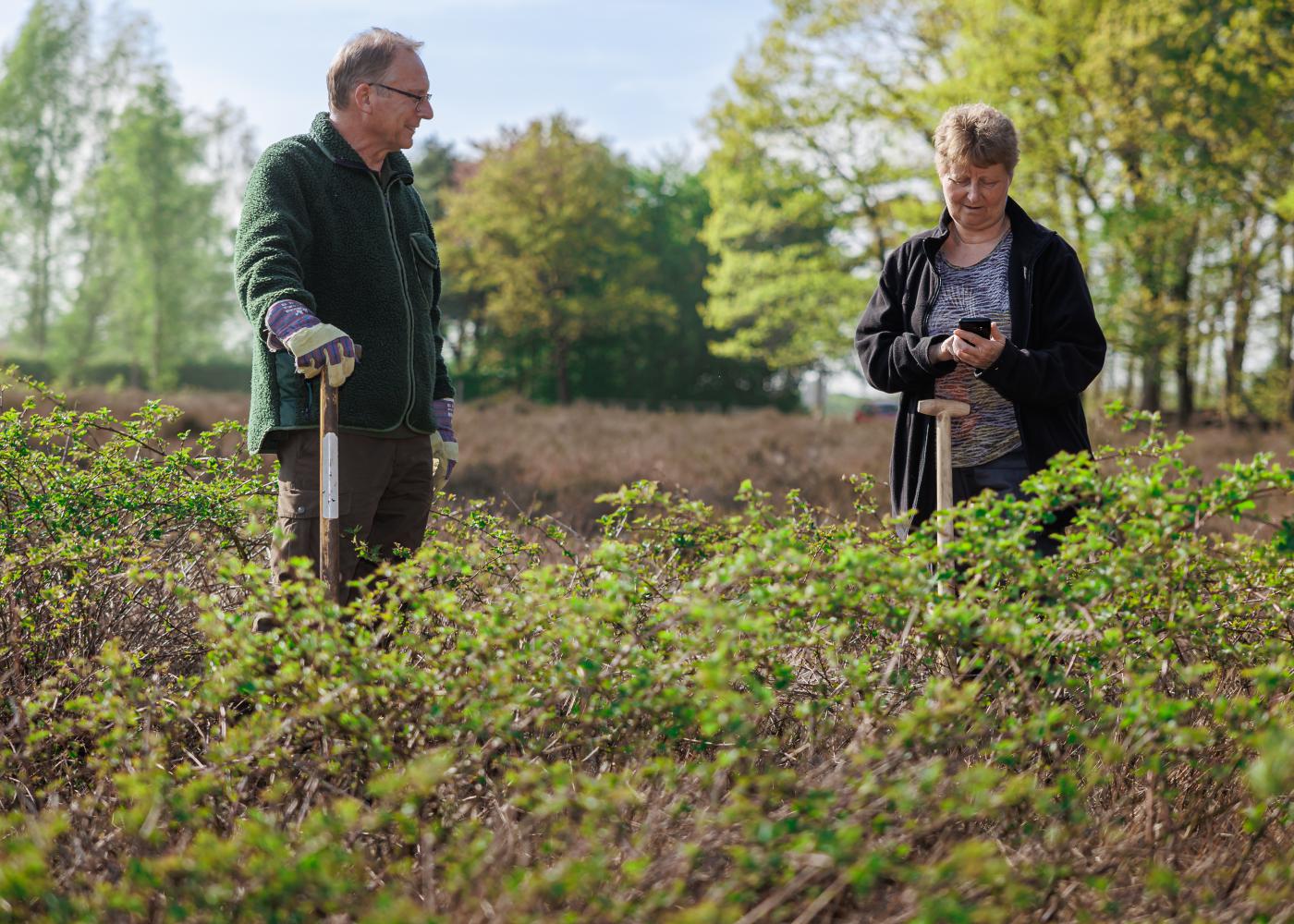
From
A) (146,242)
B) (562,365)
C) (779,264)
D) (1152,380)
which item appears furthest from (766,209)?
(146,242)

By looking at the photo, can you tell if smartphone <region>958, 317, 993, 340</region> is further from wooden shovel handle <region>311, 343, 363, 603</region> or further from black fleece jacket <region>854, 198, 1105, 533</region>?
wooden shovel handle <region>311, 343, 363, 603</region>

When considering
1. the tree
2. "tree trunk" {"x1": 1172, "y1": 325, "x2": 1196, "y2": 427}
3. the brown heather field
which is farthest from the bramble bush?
the tree

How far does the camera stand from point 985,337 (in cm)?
293

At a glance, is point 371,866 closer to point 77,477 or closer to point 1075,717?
point 1075,717

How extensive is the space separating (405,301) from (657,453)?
889 cm

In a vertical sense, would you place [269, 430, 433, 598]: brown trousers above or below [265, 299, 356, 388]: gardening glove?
below

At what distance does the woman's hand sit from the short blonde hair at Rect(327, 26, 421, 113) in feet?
5.33

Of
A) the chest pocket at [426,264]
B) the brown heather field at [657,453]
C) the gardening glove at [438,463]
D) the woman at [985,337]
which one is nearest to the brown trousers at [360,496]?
the gardening glove at [438,463]

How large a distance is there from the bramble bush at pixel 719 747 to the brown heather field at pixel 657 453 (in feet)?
11.5

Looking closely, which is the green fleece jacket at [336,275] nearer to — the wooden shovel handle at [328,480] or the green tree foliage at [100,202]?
the wooden shovel handle at [328,480]

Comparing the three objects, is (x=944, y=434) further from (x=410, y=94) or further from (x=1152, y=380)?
(x=1152, y=380)

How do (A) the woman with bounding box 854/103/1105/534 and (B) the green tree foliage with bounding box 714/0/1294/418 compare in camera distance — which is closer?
(A) the woman with bounding box 854/103/1105/534

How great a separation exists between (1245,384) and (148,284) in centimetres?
2494

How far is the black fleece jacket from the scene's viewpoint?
2.95 metres
